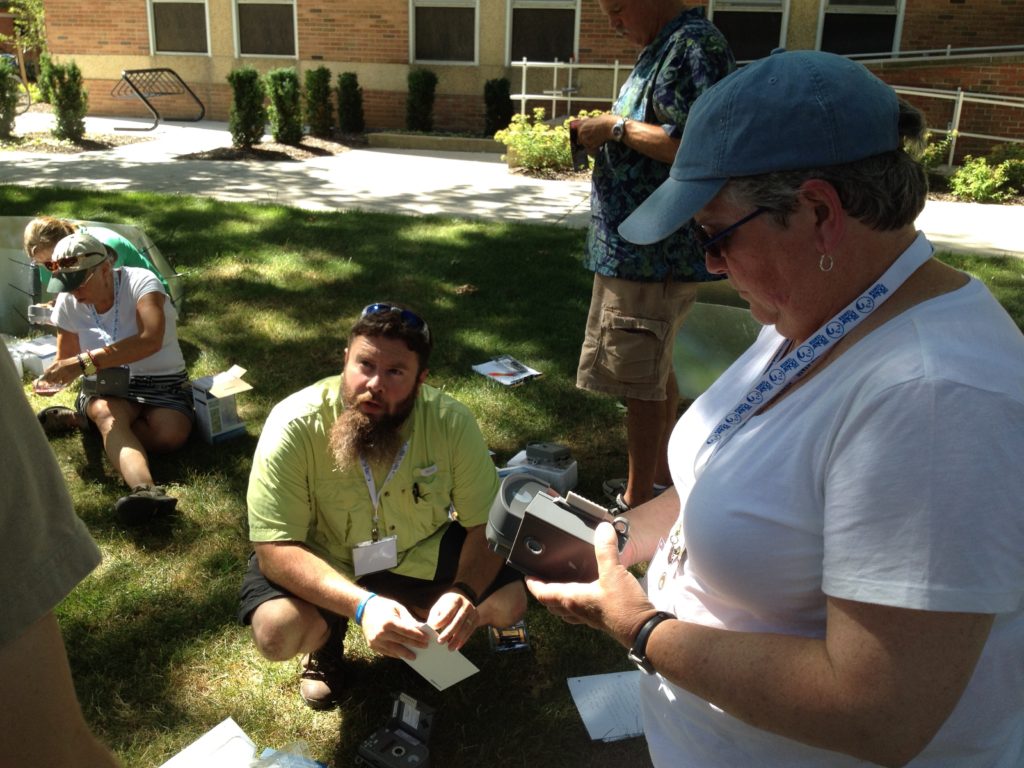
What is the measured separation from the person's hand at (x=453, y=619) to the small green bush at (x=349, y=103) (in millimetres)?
13553

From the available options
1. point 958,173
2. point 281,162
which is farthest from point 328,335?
point 958,173

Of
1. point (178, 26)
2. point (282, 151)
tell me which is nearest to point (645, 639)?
point (282, 151)

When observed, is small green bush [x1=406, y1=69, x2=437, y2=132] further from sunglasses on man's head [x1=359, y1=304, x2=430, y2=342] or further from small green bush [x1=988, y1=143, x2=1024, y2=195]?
sunglasses on man's head [x1=359, y1=304, x2=430, y2=342]

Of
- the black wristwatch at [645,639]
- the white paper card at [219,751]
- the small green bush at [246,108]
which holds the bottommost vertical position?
the white paper card at [219,751]

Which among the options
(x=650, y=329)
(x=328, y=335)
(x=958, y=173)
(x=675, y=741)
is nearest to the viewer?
(x=675, y=741)

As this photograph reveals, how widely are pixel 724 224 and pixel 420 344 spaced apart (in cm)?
170

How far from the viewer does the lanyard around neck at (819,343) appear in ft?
4.67

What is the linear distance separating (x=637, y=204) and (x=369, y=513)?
1664 mm

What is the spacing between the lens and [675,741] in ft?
5.84

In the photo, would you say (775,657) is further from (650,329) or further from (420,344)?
(650,329)

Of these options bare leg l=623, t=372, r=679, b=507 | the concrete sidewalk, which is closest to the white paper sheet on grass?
bare leg l=623, t=372, r=679, b=507

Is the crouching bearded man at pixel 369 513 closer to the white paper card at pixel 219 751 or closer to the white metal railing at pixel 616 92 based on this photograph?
the white paper card at pixel 219 751

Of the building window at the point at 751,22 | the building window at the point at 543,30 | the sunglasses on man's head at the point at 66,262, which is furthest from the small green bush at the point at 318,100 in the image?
the sunglasses on man's head at the point at 66,262

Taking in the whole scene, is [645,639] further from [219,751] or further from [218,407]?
[218,407]
